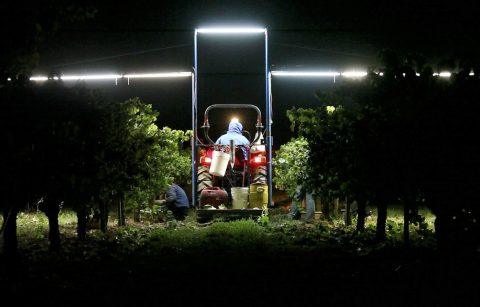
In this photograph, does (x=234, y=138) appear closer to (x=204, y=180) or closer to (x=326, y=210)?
(x=204, y=180)

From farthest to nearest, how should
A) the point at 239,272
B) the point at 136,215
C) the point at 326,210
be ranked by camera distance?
the point at 136,215 → the point at 326,210 → the point at 239,272

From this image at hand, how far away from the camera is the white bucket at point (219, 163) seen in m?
13.7

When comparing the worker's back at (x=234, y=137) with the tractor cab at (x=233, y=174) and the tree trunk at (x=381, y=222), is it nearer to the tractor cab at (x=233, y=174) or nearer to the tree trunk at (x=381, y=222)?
the tractor cab at (x=233, y=174)

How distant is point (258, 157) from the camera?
1416 centimetres

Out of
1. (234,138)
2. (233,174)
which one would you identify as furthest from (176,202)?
(234,138)

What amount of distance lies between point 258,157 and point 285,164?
1.09 metres

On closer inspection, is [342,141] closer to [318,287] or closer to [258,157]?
[318,287]

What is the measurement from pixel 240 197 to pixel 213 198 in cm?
71

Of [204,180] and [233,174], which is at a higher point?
[233,174]

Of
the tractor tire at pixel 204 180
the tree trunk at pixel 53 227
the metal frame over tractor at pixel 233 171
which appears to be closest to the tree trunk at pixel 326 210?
the metal frame over tractor at pixel 233 171

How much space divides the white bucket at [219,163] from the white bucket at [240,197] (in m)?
0.64

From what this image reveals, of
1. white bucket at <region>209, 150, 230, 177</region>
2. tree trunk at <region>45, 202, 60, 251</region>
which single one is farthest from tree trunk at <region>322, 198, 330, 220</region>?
tree trunk at <region>45, 202, 60, 251</region>

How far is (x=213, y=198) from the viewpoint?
13.3 meters

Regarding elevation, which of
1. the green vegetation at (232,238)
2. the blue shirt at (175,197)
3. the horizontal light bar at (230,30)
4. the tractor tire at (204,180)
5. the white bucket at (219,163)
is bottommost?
the green vegetation at (232,238)
